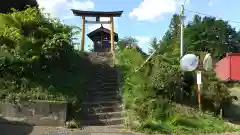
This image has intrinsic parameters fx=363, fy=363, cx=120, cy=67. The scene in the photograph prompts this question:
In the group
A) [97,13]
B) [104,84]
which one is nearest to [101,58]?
[104,84]

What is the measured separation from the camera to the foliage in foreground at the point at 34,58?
1144 cm

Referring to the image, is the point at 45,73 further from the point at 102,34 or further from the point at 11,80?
the point at 102,34

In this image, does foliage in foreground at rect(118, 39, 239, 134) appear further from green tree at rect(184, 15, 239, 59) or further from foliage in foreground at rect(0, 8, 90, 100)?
green tree at rect(184, 15, 239, 59)

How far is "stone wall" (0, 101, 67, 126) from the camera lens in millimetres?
10766

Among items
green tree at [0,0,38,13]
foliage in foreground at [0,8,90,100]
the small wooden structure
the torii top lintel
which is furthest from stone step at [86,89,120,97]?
the small wooden structure

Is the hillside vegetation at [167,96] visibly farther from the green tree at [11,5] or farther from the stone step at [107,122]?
the green tree at [11,5]

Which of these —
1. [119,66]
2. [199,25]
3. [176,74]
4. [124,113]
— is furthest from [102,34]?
[199,25]

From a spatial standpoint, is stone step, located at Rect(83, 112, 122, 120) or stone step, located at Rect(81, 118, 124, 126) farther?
stone step, located at Rect(83, 112, 122, 120)

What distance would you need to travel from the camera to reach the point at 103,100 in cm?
1303

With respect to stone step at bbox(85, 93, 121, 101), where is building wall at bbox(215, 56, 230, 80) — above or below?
above

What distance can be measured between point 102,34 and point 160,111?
19.6 m

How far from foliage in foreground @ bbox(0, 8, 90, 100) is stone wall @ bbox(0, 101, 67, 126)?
28 cm

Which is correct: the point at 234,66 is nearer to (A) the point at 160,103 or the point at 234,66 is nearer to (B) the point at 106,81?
(B) the point at 106,81

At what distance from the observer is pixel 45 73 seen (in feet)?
41.2
